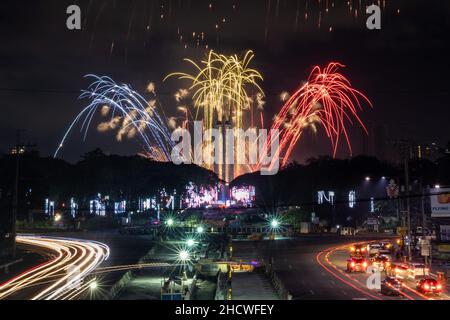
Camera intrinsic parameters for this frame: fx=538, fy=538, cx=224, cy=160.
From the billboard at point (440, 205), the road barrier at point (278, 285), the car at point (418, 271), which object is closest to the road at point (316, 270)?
the road barrier at point (278, 285)

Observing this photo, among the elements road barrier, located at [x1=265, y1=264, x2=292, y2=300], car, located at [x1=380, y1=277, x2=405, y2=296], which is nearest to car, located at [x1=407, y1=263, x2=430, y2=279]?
car, located at [x1=380, y1=277, x2=405, y2=296]

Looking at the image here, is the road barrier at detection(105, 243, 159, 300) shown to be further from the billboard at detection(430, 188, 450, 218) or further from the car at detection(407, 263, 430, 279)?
the billboard at detection(430, 188, 450, 218)

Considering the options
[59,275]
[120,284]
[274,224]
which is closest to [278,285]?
[120,284]

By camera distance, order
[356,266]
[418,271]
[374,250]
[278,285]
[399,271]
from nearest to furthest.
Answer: [278,285] → [418,271] → [399,271] → [356,266] → [374,250]

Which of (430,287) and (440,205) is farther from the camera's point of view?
(440,205)

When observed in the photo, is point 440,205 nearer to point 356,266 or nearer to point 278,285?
point 356,266

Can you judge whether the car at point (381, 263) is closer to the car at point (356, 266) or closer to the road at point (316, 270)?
Result: the road at point (316, 270)
